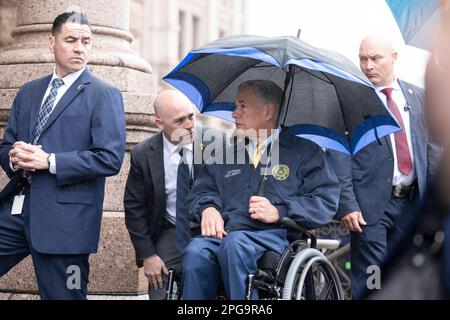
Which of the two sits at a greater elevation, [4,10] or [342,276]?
[4,10]

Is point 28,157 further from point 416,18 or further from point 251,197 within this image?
point 416,18

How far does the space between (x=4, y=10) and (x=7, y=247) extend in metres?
6.90

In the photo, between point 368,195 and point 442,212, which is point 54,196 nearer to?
point 368,195

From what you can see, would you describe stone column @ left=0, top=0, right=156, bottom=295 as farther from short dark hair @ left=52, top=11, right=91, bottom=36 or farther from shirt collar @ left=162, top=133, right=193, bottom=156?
short dark hair @ left=52, top=11, right=91, bottom=36

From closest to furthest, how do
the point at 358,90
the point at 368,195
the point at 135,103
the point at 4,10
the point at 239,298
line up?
the point at 239,298
the point at 358,90
the point at 368,195
the point at 135,103
the point at 4,10

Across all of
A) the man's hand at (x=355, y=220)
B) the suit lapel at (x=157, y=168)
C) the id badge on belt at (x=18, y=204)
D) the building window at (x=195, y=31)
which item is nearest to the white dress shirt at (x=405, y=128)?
the man's hand at (x=355, y=220)

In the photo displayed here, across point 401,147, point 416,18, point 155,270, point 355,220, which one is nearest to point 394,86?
point 401,147

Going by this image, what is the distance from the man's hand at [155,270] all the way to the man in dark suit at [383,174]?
1118 millimetres

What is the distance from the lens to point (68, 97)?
18.3 ft

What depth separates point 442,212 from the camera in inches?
85.4

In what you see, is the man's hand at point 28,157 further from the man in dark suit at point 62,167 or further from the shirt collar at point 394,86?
the shirt collar at point 394,86
